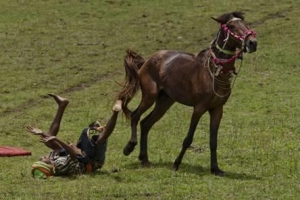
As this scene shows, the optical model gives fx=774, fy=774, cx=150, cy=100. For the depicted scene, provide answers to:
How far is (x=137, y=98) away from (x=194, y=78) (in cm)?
661

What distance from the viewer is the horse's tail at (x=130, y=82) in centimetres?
1191

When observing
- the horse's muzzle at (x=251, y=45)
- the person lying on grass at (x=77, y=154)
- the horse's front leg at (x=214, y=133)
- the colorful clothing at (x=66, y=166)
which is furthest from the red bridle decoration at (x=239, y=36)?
the colorful clothing at (x=66, y=166)

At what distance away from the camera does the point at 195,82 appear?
36.8 ft

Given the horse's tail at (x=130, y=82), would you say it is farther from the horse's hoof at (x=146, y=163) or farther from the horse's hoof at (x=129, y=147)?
the horse's hoof at (x=146, y=163)

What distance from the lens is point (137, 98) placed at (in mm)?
17781

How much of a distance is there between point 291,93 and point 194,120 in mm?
6845

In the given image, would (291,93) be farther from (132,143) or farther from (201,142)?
(132,143)

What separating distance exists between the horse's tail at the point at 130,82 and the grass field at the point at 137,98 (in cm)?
95

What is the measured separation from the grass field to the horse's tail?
3.11ft

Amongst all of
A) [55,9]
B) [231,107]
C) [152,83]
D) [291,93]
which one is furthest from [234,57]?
[55,9]

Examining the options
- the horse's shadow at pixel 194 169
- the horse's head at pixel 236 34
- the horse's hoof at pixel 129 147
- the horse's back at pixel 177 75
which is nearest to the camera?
the horse's head at pixel 236 34

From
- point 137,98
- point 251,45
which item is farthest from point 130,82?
point 137,98

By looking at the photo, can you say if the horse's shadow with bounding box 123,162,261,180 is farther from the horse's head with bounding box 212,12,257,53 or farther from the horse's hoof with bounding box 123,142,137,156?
the horse's head with bounding box 212,12,257,53

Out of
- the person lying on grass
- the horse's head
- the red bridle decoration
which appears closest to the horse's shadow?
the person lying on grass
